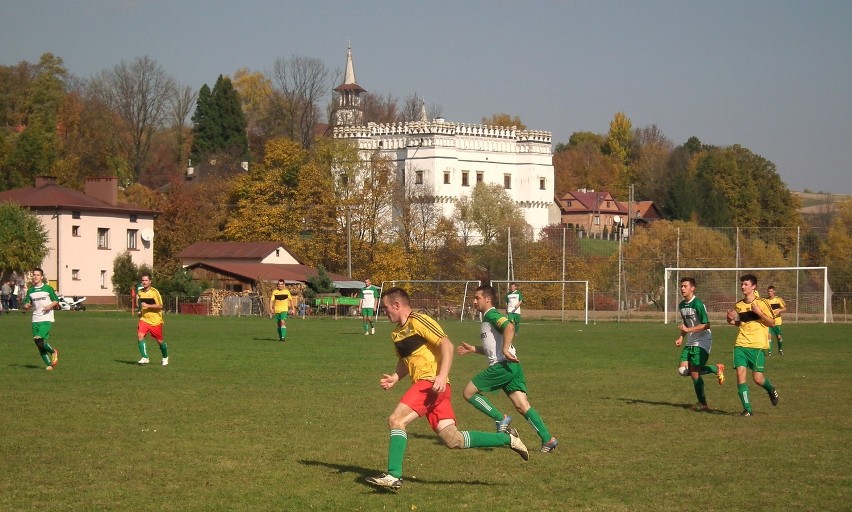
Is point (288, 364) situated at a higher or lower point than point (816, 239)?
lower

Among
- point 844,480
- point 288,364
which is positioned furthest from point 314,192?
point 844,480

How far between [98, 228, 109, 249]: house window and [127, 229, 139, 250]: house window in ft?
6.58

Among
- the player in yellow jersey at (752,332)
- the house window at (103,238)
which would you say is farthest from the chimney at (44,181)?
the player in yellow jersey at (752,332)

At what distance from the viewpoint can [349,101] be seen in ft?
457

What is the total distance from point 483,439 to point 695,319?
679 cm

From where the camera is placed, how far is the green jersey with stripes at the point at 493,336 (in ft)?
42.3

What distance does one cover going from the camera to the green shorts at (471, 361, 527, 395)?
13.1 metres

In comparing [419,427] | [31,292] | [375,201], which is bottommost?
[419,427]

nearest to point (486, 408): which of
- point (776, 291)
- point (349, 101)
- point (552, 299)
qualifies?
point (776, 291)

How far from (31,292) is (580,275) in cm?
4461

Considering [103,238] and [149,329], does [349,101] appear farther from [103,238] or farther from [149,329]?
[149,329]

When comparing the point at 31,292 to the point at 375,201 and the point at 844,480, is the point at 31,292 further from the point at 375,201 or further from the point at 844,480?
the point at 375,201

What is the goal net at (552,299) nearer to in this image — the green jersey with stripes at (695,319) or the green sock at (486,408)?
the green jersey with stripes at (695,319)

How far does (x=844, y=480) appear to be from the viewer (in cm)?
1096
